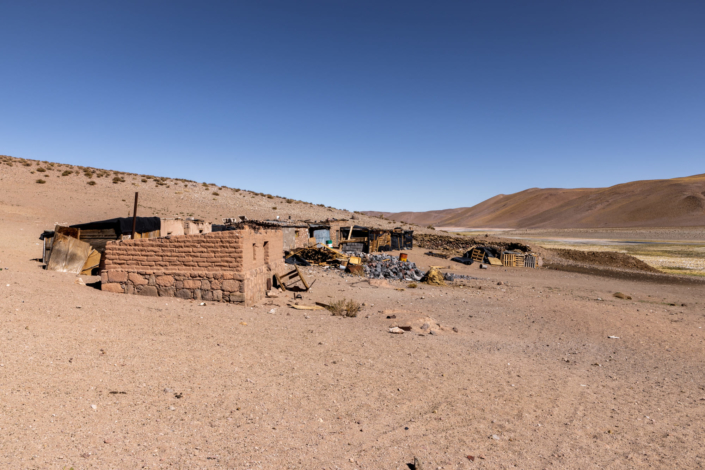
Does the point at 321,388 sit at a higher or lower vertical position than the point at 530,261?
lower

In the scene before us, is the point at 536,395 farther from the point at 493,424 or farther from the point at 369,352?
the point at 369,352

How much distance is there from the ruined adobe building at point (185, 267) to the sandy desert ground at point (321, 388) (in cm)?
58

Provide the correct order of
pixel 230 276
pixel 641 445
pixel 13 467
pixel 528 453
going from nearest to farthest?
pixel 13 467 < pixel 528 453 < pixel 641 445 < pixel 230 276

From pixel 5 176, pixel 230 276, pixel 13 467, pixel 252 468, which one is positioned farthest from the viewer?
pixel 5 176

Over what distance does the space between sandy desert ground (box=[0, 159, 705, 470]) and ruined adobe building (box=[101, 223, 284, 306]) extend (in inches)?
22.8

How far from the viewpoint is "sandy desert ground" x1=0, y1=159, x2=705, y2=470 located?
14.5 feet

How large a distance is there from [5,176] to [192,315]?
4716cm

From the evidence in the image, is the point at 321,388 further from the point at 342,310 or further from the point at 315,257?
the point at 315,257

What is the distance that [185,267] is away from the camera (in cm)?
1084

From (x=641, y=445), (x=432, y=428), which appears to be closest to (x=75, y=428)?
(x=432, y=428)

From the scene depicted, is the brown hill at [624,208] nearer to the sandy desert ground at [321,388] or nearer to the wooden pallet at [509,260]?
the wooden pallet at [509,260]

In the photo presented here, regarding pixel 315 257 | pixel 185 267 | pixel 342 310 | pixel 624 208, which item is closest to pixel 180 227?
pixel 315 257

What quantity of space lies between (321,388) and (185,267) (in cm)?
642

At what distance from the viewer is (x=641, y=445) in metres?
5.14
